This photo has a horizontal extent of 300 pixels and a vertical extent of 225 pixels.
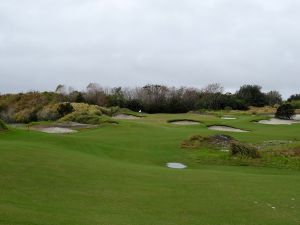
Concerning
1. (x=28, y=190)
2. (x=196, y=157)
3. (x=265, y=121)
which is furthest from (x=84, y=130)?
(x=28, y=190)

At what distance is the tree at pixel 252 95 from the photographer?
126713mm

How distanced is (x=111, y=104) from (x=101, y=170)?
8208 cm

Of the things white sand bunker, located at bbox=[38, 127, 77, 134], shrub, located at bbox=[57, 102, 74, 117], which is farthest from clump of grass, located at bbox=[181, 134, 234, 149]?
shrub, located at bbox=[57, 102, 74, 117]

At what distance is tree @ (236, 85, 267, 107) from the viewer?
127 meters

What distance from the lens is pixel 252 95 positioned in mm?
128750

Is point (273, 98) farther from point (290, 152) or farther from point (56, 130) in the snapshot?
point (290, 152)

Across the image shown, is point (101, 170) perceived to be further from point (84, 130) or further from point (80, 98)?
point (80, 98)

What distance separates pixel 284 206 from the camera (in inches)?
555

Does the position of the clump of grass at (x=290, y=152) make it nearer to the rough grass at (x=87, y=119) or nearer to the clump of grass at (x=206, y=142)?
the clump of grass at (x=206, y=142)

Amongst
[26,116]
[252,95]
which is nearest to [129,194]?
[26,116]

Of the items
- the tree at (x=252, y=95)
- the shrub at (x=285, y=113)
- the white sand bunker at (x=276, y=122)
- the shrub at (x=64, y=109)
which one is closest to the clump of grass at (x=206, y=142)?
the white sand bunker at (x=276, y=122)

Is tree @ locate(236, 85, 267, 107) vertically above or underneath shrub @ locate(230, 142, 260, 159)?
above

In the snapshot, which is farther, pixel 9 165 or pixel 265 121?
pixel 265 121

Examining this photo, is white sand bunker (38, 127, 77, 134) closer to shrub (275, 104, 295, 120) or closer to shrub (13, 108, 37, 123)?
shrub (13, 108, 37, 123)
